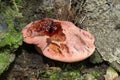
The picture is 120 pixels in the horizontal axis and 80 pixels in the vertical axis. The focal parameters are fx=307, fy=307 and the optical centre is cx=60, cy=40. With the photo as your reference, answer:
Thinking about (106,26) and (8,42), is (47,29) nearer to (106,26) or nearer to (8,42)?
(8,42)

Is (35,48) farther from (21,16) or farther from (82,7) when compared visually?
(82,7)

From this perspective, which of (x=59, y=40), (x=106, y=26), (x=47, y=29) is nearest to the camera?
(x=59, y=40)

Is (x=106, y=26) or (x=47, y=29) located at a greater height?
(x=47, y=29)

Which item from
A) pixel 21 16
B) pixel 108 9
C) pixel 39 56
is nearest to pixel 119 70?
pixel 108 9

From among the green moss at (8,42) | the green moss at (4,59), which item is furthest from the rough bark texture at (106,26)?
the green moss at (4,59)

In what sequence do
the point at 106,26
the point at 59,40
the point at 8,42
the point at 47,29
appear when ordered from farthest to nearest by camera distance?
the point at 106,26 → the point at 47,29 → the point at 59,40 → the point at 8,42

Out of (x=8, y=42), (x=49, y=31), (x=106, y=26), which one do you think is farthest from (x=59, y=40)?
(x=106, y=26)

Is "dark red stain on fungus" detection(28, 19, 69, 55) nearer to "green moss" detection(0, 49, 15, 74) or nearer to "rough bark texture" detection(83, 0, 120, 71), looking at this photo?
"green moss" detection(0, 49, 15, 74)

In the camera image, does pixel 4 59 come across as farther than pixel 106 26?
No
